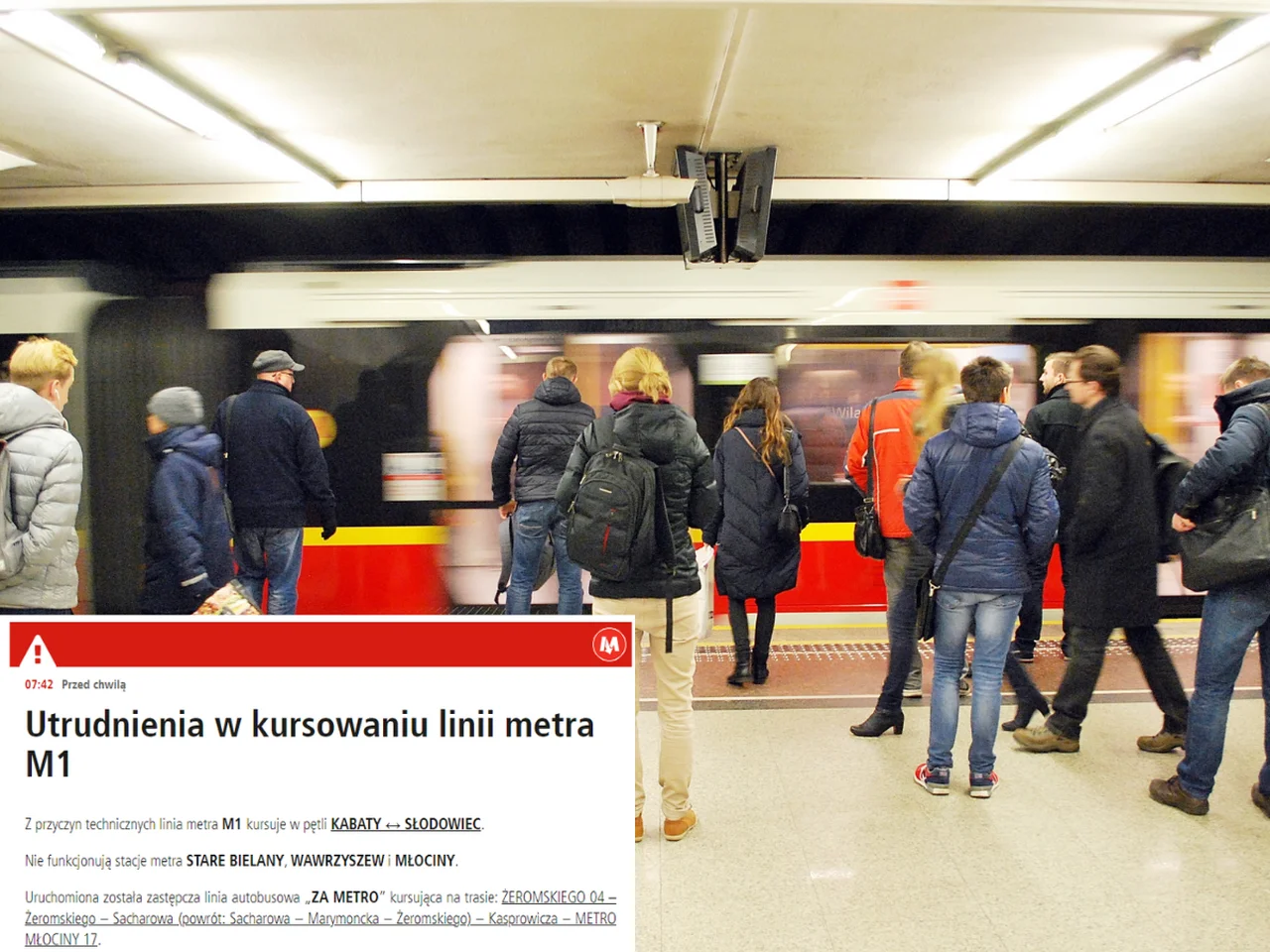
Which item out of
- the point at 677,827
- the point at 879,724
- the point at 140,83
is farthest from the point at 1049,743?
the point at 140,83

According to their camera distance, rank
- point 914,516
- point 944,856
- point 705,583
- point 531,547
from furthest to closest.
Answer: point 531,547 → point 705,583 → point 914,516 → point 944,856

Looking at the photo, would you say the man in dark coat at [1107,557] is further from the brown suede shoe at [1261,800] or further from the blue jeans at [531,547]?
the blue jeans at [531,547]

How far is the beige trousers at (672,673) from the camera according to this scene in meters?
3.04

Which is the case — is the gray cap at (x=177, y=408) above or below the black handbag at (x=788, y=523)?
above

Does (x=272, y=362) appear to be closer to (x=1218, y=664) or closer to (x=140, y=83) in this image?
(x=140, y=83)

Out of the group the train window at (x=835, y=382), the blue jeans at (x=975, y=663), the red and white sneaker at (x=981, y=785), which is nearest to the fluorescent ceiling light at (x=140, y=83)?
the train window at (x=835, y=382)

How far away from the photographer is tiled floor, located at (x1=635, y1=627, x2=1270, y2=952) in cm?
260

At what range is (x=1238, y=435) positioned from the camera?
10.1 feet

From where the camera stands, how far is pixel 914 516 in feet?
11.3

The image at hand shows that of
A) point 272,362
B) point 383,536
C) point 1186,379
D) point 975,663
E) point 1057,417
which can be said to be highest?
point 272,362

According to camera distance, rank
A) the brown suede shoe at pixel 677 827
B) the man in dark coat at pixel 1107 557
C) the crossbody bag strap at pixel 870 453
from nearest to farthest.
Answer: the brown suede shoe at pixel 677 827
the man in dark coat at pixel 1107 557
the crossbody bag strap at pixel 870 453

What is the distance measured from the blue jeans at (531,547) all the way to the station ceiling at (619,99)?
206cm

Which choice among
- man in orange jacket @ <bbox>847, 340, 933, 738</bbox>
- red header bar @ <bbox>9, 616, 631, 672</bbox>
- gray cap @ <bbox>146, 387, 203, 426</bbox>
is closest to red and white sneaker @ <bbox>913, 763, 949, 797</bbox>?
man in orange jacket @ <bbox>847, 340, 933, 738</bbox>

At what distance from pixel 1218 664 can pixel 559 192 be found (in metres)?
4.41
